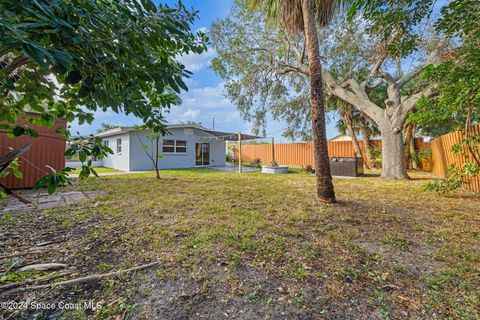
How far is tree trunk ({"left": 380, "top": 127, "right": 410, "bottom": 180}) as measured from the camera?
7555mm

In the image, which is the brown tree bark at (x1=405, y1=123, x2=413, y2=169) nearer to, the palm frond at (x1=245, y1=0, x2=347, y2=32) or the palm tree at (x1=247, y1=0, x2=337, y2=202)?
the palm frond at (x1=245, y1=0, x2=347, y2=32)

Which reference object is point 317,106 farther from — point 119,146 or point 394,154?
point 119,146

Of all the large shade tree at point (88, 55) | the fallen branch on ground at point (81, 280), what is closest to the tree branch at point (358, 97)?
the large shade tree at point (88, 55)

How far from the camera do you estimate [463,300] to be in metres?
1.63

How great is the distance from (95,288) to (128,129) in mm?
11329

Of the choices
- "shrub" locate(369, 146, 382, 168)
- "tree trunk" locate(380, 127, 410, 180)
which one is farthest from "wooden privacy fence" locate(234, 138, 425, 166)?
"tree trunk" locate(380, 127, 410, 180)

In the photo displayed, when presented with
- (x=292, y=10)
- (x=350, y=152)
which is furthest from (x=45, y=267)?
(x=350, y=152)

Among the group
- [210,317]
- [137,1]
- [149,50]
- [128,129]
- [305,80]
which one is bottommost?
[210,317]

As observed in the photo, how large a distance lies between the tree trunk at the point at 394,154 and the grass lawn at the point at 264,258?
3556mm

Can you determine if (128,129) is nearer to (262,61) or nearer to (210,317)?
(262,61)

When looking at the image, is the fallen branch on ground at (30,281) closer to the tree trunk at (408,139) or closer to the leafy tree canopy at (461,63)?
the leafy tree canopy at (461,63)

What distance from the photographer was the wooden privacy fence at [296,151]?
45.7 ft

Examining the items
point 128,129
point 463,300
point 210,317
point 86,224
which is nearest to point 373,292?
point 463,300

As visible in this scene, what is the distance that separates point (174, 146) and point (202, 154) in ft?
8.14
